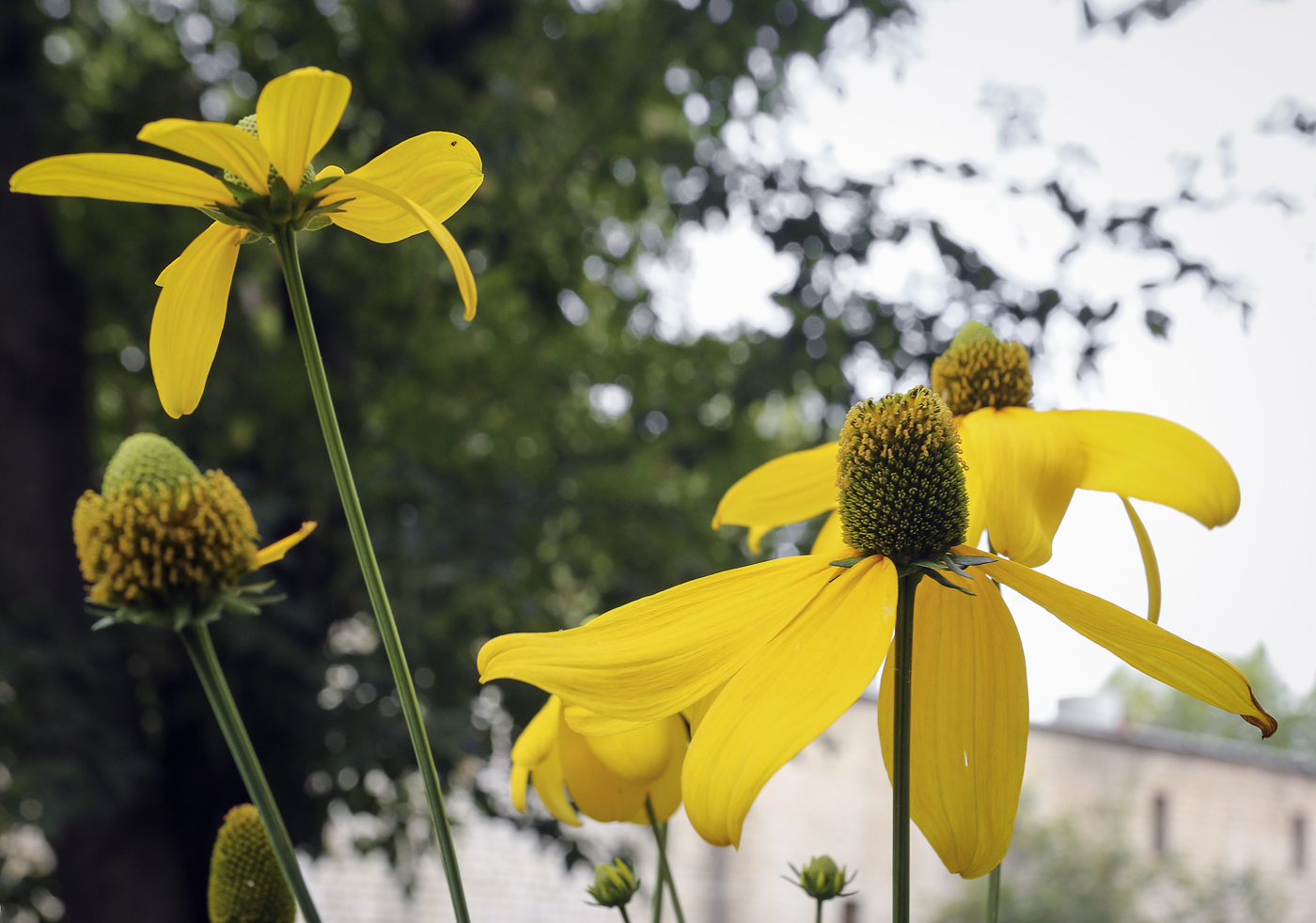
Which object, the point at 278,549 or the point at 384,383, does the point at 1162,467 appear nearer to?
the point at 278,549

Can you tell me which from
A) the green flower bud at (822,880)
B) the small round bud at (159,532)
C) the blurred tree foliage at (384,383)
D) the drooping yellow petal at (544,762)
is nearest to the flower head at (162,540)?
the small round bud at (159,532)

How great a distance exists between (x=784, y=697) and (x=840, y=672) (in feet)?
0.05

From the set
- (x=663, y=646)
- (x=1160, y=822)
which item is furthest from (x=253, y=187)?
(x=1160, y=822)

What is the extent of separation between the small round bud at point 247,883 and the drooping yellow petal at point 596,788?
0.10 m

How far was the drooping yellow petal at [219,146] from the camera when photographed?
197 mm

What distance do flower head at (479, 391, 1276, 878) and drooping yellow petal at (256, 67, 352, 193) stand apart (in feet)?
0.42

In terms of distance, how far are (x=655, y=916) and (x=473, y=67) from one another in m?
2.62

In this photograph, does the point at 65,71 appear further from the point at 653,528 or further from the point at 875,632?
the point at 875,632

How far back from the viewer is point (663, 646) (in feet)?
0.73

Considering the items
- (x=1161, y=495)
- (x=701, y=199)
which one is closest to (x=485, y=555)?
(x=701, y=199)

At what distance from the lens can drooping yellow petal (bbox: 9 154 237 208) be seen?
213mm

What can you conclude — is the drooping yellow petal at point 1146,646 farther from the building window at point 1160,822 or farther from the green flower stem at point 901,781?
the building window at point 1160,822

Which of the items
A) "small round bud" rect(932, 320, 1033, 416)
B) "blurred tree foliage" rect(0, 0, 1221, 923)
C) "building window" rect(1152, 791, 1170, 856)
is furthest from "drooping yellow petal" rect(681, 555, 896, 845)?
"building window" rect(1152, 791, 1170, 856)

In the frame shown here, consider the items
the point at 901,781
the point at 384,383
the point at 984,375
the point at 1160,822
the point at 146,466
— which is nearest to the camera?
the point at 901,781
